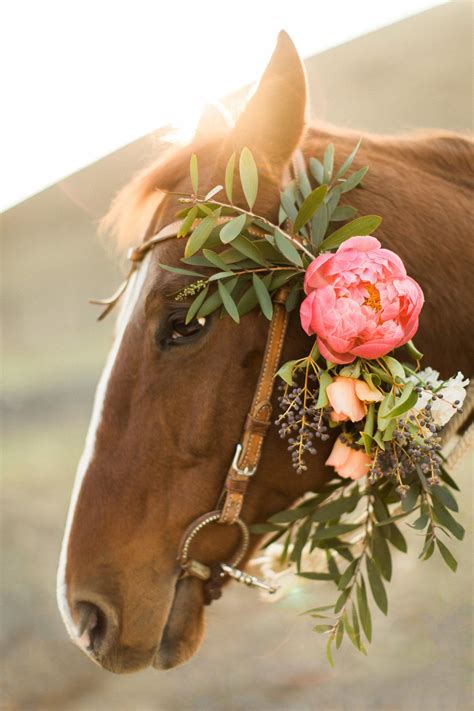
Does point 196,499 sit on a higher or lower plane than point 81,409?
higher

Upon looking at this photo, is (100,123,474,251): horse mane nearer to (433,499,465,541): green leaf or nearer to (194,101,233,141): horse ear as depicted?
(194,101,233,141): horse ear

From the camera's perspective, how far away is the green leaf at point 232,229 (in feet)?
4.63

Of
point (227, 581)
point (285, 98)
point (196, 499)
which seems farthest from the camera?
point (227, 581)

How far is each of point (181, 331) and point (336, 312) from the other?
377 mm

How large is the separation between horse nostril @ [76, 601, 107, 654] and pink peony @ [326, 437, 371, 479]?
2.15ft

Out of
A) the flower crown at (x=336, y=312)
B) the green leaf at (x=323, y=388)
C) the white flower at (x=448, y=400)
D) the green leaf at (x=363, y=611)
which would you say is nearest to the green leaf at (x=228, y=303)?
the flower crown at (x=336, y=312)

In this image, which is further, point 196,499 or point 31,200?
point 31,200

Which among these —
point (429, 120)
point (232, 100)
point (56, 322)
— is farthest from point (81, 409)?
point (232, 100)

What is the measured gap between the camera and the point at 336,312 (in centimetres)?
137

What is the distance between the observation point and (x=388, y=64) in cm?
540

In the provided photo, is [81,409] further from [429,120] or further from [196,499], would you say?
[196,499]

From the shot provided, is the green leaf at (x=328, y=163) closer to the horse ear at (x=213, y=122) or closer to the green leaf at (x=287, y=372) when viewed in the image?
the horse ear at (x=213, y=122)

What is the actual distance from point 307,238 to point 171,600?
92 centimetres

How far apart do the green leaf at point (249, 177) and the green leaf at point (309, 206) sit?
0.11m
